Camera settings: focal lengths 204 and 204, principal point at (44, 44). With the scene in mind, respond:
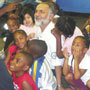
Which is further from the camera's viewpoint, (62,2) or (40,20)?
(62,2)

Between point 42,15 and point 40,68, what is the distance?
0.79 m

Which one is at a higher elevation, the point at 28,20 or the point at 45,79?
the point at 28,20

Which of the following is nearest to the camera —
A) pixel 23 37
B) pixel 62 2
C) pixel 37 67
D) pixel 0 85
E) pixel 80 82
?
pixel 0 85

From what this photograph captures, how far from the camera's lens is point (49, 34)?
7.92 ft

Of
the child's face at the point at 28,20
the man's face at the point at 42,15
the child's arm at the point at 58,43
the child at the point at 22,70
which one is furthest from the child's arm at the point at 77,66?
the child's face at the point at 28,20

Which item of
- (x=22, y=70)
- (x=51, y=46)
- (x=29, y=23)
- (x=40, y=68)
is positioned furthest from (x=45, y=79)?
(x=29, y=23)

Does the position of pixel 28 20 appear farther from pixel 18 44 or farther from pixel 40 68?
pixel 40 68

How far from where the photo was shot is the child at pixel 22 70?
72.3 inches

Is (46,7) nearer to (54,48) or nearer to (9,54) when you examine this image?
(54,48)

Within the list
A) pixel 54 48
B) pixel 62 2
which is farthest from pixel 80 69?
pixel 62 2

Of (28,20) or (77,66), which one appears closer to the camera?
(77,66)

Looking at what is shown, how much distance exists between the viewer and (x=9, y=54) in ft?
8.45

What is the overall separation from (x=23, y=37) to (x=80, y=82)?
0.87 metres

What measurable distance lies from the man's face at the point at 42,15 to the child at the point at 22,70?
30.0 inches
